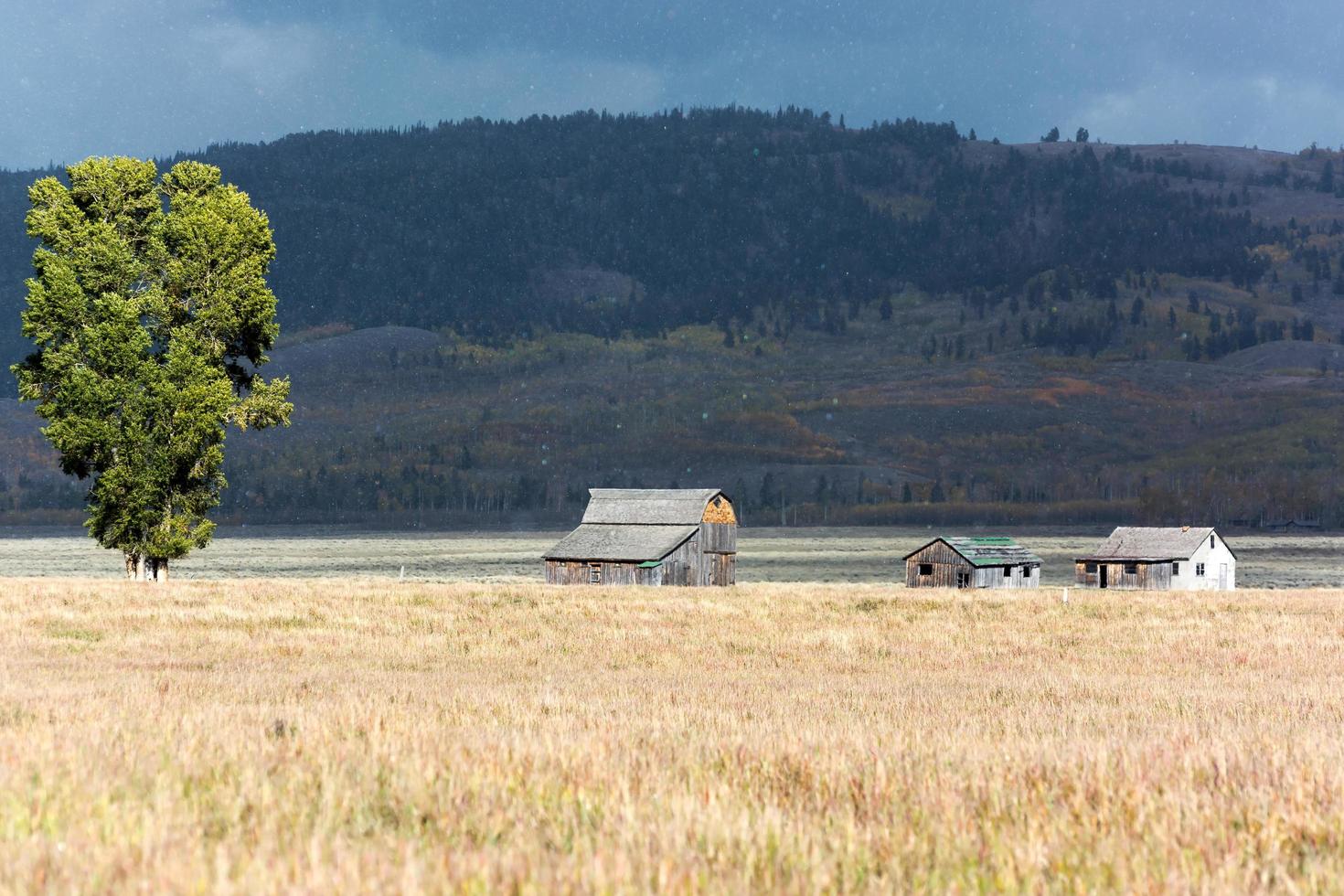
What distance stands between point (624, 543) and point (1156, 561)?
46263mm

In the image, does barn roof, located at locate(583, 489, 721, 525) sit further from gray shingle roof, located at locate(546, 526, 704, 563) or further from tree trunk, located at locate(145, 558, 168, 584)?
tree trunk, located at locate(145, 558, 168, 584)

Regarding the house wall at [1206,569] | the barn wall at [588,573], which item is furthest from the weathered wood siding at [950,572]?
the barn wall at [588,573]

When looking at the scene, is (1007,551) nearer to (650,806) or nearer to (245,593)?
(245,593)

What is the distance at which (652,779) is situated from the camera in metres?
10.1

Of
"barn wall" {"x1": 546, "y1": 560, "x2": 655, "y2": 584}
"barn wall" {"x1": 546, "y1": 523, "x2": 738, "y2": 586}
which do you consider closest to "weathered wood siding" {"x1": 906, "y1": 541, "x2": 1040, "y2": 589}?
"barn wall" {"x1": 546, "y1": 523, "x2": 738, "y2": 586}

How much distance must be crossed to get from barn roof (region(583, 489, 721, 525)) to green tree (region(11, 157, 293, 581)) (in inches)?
1835

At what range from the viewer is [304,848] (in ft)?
24.8

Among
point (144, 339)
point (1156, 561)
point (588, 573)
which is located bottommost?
point (588, 573)

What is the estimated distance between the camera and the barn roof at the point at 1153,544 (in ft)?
359

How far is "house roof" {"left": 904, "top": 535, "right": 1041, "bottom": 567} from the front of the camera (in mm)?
103500

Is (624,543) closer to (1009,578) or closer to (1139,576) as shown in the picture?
(1009,578)

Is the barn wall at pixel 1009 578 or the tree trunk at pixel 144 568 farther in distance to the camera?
the barn wall at pixel 1009 578

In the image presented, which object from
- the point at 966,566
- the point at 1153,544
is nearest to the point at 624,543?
the point at 966,566

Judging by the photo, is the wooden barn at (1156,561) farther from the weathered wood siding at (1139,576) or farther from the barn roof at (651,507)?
the barn roof at (651,507)
